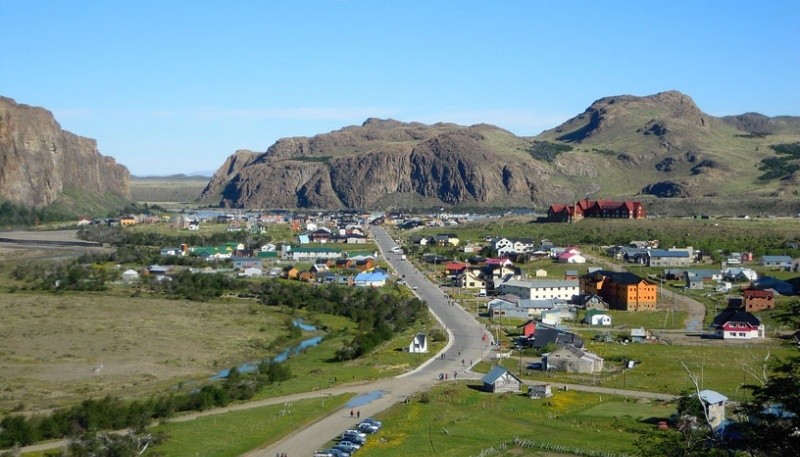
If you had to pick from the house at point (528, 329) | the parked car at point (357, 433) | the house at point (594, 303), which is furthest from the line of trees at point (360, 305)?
the parked car at point (357, 433)

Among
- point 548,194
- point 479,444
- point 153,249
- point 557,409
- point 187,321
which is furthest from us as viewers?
point 548,194

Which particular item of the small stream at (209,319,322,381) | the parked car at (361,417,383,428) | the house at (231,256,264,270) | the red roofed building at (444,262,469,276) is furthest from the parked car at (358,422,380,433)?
the house at (231,256,264,270)

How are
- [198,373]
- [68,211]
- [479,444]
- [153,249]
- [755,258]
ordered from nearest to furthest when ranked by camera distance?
[479,444] → [198,373] → [755,258] → [153,249] → [68,211]

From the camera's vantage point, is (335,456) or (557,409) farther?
(557,409)

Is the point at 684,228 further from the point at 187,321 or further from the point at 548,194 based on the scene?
the point at 548,194

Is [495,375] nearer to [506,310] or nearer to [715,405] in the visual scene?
[715,405]

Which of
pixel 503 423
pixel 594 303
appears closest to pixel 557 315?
pixel 594 303

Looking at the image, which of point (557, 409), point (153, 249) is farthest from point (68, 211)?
point (557, 409)
